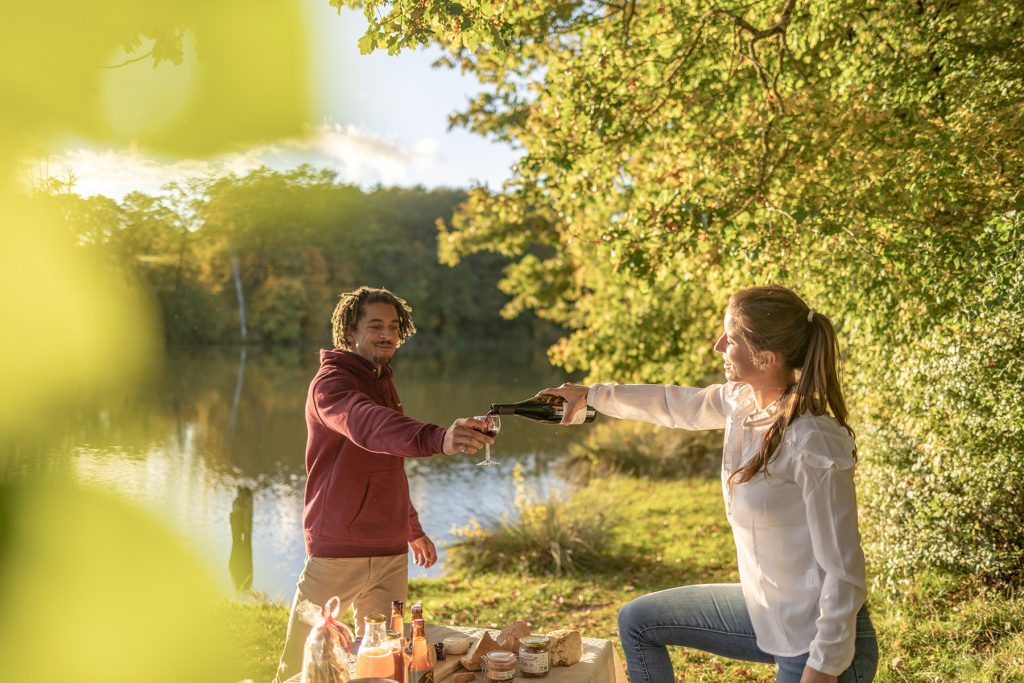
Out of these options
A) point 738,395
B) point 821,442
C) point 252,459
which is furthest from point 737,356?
point 252,459

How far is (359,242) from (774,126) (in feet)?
149

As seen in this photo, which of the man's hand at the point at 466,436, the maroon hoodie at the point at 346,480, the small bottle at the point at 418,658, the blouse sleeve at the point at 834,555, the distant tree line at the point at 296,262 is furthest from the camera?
the distant tree line at the point at 296,262

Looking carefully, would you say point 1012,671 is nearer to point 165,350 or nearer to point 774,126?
point 774,126

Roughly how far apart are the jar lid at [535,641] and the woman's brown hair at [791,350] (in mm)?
983

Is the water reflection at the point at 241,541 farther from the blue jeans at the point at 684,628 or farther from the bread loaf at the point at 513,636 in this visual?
the blue jeans at the point at 684,628

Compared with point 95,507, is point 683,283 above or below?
above

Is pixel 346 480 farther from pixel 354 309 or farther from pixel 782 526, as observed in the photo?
pixel 782 526

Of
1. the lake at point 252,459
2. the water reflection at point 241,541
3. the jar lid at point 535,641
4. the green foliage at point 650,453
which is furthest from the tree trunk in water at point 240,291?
the jar lid at point 535,641

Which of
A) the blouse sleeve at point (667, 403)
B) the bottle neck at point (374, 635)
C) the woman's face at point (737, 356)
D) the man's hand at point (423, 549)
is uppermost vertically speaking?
the woman's face at point (737, 356)

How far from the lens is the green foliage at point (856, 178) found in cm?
546

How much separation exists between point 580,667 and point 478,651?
0.39 m

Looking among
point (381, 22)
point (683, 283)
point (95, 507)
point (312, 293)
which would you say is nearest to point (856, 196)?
point (683, 283)

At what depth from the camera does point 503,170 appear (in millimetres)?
10141

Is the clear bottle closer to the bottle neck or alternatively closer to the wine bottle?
the bottle neck
